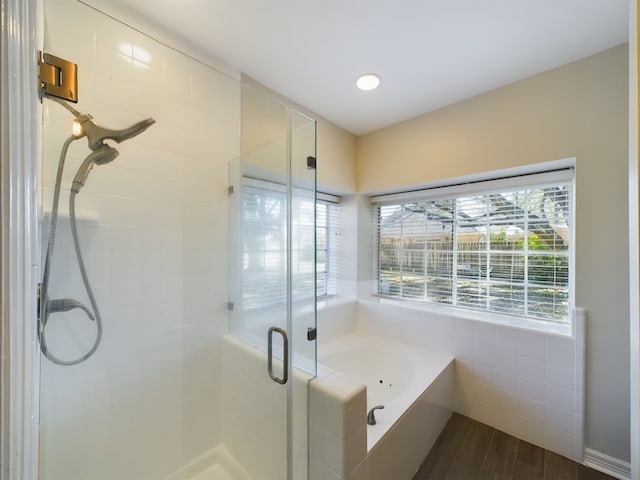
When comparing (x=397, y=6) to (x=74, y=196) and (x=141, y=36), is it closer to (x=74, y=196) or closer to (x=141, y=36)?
(x=141, y=36)

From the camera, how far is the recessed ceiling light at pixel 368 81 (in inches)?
69.4

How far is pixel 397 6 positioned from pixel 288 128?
789 mm

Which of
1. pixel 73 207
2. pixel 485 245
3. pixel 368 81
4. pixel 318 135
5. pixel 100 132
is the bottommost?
pixel 485 245

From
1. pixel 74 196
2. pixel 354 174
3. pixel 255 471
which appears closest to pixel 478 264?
pixel 354 174

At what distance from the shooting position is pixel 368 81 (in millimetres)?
1806

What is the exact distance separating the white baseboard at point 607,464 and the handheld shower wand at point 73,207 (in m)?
2.86

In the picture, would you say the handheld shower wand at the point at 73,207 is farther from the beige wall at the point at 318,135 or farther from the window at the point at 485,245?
the window at the point at 485,245

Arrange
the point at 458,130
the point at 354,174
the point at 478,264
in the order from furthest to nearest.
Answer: the point at 354,174
the point at 478,264
the point at 458,130

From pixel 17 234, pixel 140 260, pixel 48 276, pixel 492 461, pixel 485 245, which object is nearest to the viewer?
pixel 17 234

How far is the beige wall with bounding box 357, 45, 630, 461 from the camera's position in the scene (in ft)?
4.75

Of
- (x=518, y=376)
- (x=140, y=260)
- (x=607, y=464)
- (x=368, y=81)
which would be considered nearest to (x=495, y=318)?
(x=518, y=376)

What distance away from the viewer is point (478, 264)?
88.7 inches

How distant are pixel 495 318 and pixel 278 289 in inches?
70.8

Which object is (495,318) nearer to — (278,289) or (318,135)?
(278,289)
